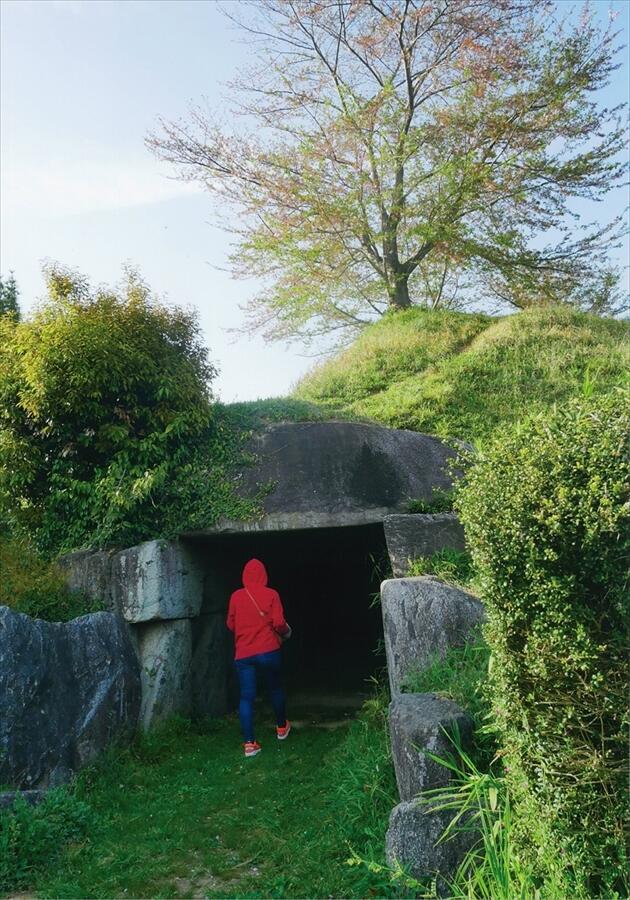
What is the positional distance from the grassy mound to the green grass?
480 centimetres

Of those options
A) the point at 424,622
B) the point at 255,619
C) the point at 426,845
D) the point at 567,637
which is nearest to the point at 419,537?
the point at 424,622

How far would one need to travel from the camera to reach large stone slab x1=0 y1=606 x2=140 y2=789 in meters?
6.04

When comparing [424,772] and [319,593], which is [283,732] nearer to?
[424,772]

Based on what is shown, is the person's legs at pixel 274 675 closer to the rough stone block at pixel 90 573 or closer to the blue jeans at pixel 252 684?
the blue jeans at pixel 252 684

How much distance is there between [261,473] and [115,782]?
3.44 m

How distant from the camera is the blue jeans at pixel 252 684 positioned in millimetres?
7621

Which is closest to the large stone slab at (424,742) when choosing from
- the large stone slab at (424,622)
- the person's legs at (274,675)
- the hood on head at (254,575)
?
the large stone slab at (424,622)

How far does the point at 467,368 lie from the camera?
12.4 m

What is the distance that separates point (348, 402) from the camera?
482 inches

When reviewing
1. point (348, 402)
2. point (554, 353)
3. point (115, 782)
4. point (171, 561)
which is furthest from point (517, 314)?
point (115, 782)

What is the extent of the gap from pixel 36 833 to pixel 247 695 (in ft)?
8.72

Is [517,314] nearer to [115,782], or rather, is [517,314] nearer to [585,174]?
[585,174]

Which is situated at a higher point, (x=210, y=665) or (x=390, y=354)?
(x=390, y=354)

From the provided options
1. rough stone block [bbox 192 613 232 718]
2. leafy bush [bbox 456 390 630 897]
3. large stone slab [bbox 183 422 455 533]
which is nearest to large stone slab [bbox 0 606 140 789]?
rough stone block [bbox 192 613 232 718]
